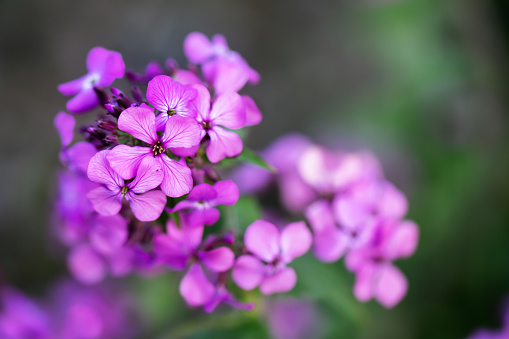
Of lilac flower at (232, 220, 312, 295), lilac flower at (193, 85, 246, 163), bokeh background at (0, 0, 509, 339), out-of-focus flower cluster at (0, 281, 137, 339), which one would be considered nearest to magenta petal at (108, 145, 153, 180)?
lilac flower at (193, 85, 246, 163)

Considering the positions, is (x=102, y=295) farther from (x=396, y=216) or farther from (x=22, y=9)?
(x=22, y=9)

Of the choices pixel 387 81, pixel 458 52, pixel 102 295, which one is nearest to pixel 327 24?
pixel 387 81

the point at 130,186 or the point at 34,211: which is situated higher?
the point at 130,186

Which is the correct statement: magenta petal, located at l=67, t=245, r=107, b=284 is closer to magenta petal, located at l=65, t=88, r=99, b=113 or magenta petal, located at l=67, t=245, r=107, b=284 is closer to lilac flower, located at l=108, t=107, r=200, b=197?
magenta petal, located at l=65, t=88, r=99, b=113

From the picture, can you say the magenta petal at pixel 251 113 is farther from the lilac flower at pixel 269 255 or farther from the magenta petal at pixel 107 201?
the magenta petal at pixel 107 201

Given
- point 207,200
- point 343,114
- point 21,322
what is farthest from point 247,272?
point 343,114

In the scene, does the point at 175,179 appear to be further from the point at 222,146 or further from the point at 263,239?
the point at 263,239

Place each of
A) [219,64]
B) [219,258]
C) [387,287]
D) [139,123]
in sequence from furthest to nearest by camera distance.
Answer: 1. [387,287]
2. [219,64]
3. [219,258]
4. [139,123]

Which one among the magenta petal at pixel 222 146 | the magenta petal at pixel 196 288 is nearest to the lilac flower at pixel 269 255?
the magenta petal at pixel 196 288
